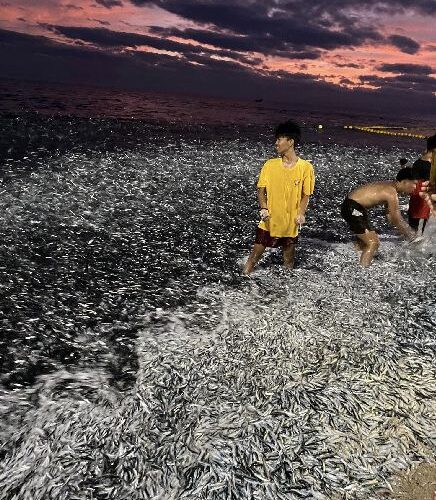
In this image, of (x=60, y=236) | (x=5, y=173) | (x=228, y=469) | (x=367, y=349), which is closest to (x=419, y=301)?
(x=367, y=349)

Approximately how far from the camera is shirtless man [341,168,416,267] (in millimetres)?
10117

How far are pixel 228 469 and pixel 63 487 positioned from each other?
1716 mm

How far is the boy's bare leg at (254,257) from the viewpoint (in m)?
9.79

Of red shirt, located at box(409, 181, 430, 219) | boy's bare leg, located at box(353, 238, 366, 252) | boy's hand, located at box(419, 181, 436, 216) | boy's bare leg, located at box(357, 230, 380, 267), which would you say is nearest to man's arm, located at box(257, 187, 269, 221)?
boy's bare leg, located at box(357, 230, 380, 267)

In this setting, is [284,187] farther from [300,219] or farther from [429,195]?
[429,195]

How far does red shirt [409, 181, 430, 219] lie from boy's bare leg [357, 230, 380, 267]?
139 centimetres

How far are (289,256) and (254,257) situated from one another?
0.83m

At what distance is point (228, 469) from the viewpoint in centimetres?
492

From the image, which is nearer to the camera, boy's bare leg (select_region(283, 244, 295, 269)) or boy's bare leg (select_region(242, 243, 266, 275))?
boy's bare leg (select_region(242, 243, 266, 275))

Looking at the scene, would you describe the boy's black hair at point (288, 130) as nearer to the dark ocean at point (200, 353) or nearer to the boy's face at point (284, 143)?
the boy's face at point (284, 143)

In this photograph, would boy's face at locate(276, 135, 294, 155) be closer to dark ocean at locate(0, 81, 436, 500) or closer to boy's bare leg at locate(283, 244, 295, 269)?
boy's bare leg at locate(283, 244, 295, 269)

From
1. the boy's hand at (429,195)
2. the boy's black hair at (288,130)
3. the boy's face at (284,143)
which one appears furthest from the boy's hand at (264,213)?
the boy's hand at (429,195)

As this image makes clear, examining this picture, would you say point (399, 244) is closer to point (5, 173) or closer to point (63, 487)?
point (63, 487)

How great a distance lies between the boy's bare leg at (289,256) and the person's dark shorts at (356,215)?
1.62 metres
